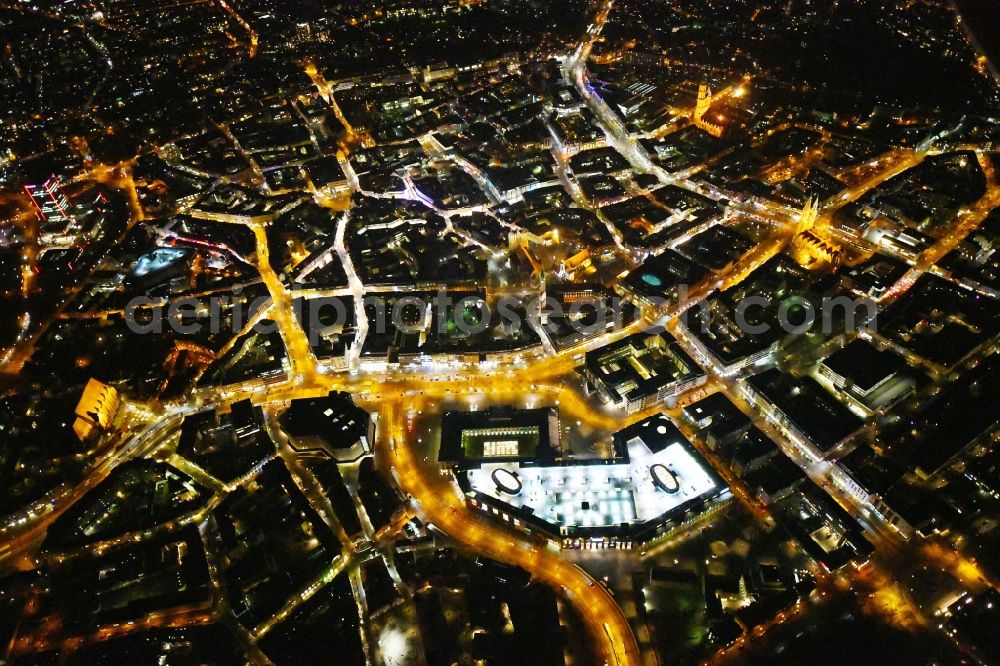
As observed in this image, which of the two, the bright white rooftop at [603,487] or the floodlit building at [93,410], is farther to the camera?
the floodlit building at [93,410]

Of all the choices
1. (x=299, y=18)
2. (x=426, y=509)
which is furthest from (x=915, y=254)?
(x=299, y=18)

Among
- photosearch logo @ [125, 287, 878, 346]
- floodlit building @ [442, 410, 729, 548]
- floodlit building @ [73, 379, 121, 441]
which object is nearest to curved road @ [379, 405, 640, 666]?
floodlit building @ [442, 410, 729, 548]

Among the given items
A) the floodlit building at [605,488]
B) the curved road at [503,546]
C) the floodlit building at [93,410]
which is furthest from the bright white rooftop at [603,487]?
the floodlit building at [93,410]

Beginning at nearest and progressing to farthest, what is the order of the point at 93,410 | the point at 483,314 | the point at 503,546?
the point at 503,546 → the point at 93,410 → the point at 483,314

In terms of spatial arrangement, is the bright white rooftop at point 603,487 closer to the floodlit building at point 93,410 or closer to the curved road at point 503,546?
the curved road at point 503,546

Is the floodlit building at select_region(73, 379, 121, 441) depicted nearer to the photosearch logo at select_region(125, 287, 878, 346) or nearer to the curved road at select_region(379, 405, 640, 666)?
the photosearch logo at select_region(125, 287, 878, 346)

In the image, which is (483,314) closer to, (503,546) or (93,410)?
(503,546)

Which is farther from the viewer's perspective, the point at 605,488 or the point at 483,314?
the point at 483,314

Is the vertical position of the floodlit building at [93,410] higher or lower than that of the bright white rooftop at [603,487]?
higher

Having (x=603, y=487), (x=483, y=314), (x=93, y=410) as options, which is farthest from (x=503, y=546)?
(x=93, y=410)
